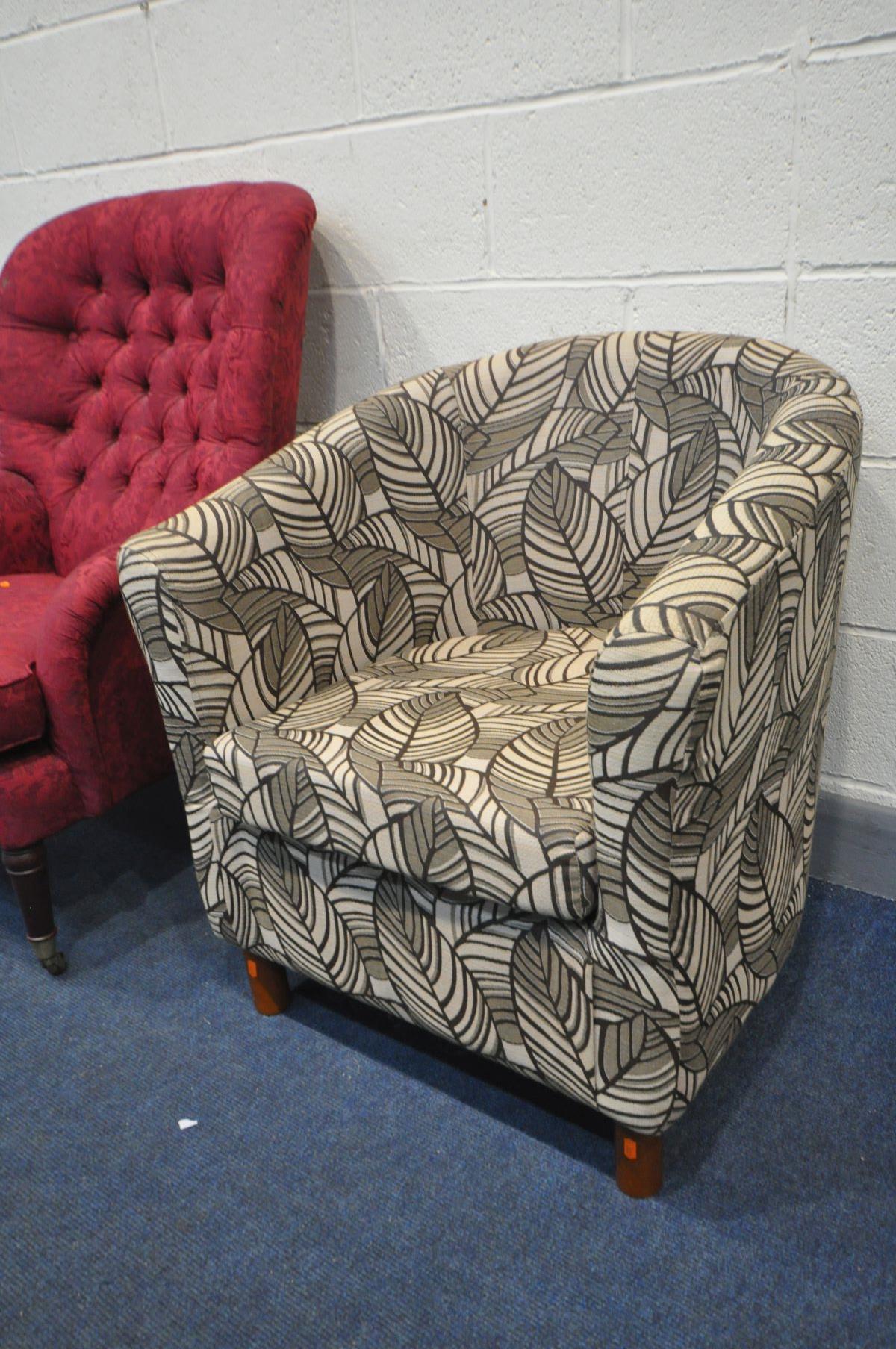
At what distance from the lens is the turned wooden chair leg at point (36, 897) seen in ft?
4.73

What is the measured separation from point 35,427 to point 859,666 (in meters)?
1.46

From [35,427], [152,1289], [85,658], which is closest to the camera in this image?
[152,1289]

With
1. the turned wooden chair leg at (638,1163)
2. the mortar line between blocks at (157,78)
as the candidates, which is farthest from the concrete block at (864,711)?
the mortar line between blocks at (157,78)

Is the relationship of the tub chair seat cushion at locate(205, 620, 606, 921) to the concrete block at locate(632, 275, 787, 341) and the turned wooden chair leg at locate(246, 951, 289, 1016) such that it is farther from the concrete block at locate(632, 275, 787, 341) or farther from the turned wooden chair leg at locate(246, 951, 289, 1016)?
the concrete block at locate(632, 275, 787, 341)

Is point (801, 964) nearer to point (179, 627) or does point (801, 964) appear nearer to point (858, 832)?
point (858, 832)

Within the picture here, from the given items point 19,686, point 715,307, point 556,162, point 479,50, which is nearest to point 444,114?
point 479,50

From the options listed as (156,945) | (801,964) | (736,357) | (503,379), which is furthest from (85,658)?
(801,964)

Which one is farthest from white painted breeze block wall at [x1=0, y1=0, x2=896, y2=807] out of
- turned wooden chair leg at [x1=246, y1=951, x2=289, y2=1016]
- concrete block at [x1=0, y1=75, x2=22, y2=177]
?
turned wooden chair leg at [x1=246, y1=951, x2=289, y2=1016]

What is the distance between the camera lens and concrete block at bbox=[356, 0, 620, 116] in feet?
4.63

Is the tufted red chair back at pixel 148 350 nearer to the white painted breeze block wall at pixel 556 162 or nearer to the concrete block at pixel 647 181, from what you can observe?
the white painted breeze block wall at pixel 556 162

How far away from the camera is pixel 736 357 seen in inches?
50.0

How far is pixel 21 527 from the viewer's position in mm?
1843

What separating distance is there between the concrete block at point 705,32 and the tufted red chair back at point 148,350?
21.1 inches

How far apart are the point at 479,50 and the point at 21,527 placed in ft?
3.54
